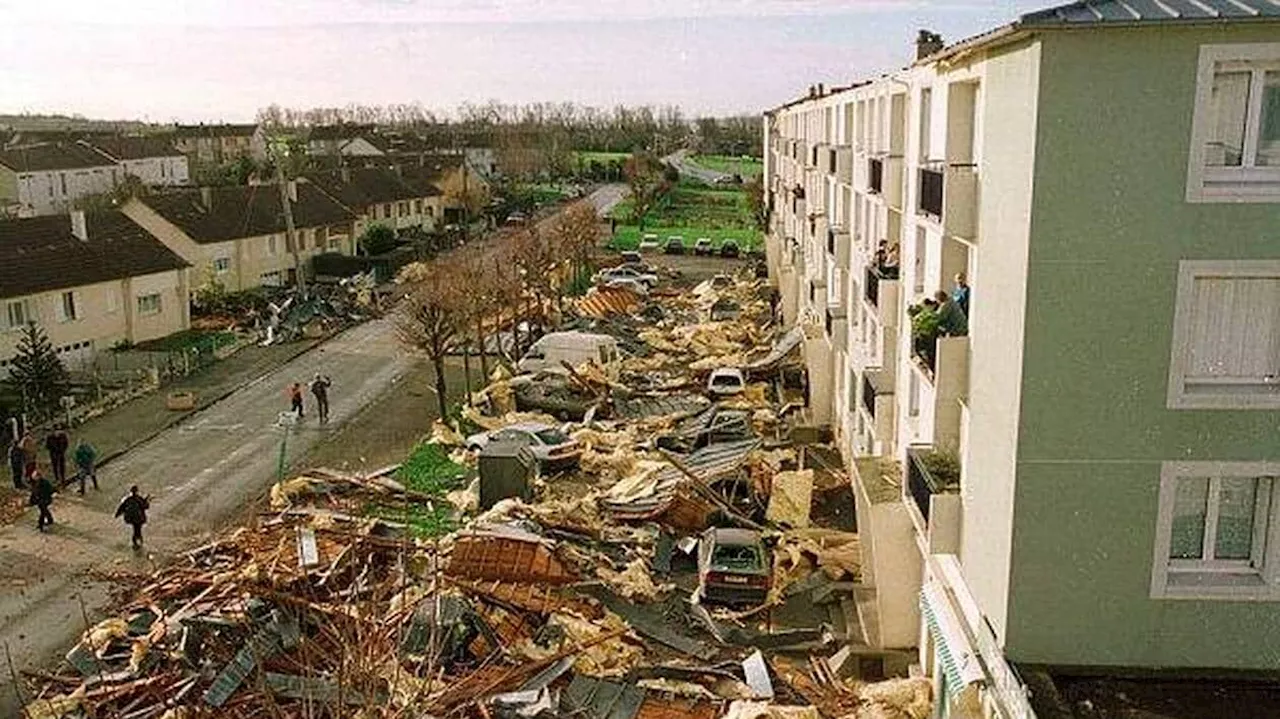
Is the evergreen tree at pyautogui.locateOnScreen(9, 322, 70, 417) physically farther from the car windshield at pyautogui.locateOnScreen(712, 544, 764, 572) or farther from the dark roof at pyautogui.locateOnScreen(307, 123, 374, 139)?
the dark roof at pyautogui.locateOnScreen(307, 123, 374, 139)

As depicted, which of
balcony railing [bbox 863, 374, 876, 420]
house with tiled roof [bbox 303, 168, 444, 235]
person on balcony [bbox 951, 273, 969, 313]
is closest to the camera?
person on balcony [bbox 951, 273, 969, 313]

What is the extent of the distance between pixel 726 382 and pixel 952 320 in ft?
68.9

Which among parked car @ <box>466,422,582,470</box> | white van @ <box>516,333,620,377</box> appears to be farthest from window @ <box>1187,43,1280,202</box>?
white van @ <box>516,333,620,377</box>

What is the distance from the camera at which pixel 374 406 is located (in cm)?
3644

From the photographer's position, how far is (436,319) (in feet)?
113

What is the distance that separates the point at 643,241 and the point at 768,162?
1078cm

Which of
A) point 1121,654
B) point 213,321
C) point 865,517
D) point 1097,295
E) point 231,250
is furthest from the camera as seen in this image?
point 231,250

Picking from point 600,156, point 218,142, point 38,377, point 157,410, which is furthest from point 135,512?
point 600,156

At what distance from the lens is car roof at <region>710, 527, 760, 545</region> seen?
2148 centimetres

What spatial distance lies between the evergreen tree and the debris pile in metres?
12.8

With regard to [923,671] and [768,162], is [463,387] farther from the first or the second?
[768,162]

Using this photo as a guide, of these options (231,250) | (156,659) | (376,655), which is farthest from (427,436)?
(231,250)

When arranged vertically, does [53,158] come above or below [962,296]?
above

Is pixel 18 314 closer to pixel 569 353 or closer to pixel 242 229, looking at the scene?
pixel 242 229
